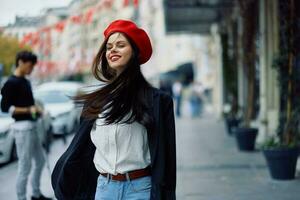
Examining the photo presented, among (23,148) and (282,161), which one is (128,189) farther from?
(282,161)

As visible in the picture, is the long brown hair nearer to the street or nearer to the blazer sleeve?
the blazer sleeve

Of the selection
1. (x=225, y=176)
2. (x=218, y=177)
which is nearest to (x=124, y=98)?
(x=218, y=177)

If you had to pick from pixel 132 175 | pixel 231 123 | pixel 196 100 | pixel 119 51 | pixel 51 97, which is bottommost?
pixel 196 100

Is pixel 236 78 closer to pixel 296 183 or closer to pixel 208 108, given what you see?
pixel 296 183

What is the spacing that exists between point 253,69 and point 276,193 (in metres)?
5.40

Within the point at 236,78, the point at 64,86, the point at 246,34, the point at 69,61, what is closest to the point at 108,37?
the point at 246,34

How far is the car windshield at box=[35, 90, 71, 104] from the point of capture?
1791cm

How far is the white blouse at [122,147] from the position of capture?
2.90 m

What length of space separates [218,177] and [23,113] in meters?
3.34

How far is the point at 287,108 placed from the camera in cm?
849

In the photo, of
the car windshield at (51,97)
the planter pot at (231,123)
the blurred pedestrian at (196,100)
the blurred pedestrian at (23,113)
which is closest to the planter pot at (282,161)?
the blurred pedestrian at (23,113)

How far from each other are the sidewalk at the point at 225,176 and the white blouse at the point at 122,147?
4.25 m

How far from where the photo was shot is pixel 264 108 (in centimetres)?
1255

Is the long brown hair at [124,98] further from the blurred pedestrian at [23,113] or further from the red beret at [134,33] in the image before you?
the blurred pedestrian at [23,113]
